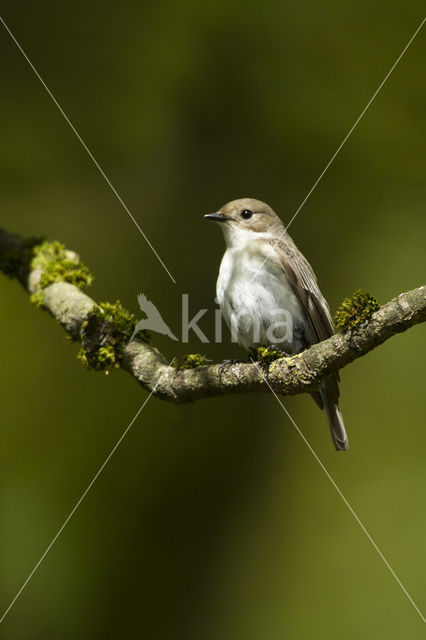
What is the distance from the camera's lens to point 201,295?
16.7 ft

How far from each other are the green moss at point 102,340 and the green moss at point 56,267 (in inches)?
30.2

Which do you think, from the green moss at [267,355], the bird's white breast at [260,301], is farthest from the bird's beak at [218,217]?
the green moss at [267,355]

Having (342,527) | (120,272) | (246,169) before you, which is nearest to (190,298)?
(120,272)

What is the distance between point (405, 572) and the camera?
5.29 metres

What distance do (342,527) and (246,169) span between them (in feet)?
10.9

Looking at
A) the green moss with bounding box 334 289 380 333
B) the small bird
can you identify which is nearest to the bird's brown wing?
the small bird

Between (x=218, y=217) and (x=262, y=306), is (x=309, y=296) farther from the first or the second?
(x=218, y=217)

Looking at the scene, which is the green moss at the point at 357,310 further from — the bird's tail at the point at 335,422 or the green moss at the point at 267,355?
the bird's tail at the point at 335,422

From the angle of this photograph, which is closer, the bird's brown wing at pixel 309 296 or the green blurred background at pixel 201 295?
the bird's brown wing at pixel 309 296

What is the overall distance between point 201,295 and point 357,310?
2.73 m

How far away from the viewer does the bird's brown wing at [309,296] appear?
149 inches

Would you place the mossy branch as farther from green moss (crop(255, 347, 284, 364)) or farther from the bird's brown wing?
the bird's brown wing
